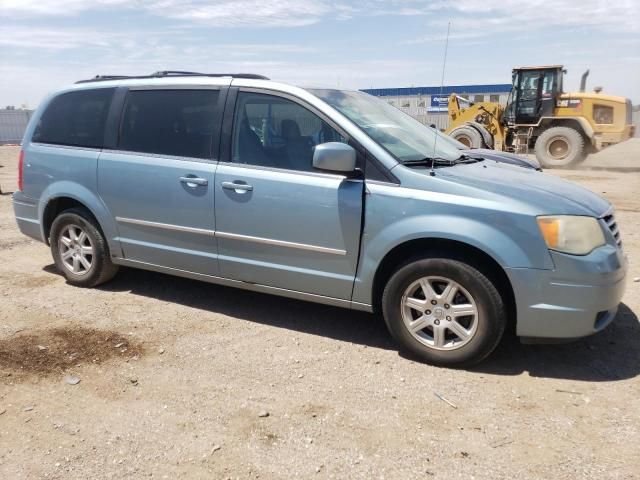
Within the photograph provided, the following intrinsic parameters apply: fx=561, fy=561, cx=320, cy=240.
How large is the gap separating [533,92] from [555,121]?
1222 millimetres

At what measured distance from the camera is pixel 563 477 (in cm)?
259

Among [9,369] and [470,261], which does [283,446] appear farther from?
[9,369]

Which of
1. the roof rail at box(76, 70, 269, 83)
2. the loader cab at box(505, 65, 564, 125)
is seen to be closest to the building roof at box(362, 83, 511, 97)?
the loader cab at box(505, 65, 564, 125)

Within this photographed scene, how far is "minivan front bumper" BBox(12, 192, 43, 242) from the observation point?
5.38 m

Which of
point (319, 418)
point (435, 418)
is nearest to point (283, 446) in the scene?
point (319, 418)

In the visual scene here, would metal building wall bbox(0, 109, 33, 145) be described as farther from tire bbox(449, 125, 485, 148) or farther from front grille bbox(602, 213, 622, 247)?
front grille bbox(602, 213, 622, 247)

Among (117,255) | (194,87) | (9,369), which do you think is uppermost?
(194,87)

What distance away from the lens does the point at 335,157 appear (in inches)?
142

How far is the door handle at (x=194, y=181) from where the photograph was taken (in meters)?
4.25

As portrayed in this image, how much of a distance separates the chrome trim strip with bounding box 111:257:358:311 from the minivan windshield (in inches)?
43.5

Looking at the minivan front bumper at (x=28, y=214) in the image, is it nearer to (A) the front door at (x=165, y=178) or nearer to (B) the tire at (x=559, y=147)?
(A) the front door at (x=165, y=178)

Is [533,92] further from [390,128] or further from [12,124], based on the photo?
[12,124]

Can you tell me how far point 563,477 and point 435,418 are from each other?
2.34ft

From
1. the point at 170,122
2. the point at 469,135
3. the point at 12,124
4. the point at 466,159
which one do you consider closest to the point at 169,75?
the point at 170,122
